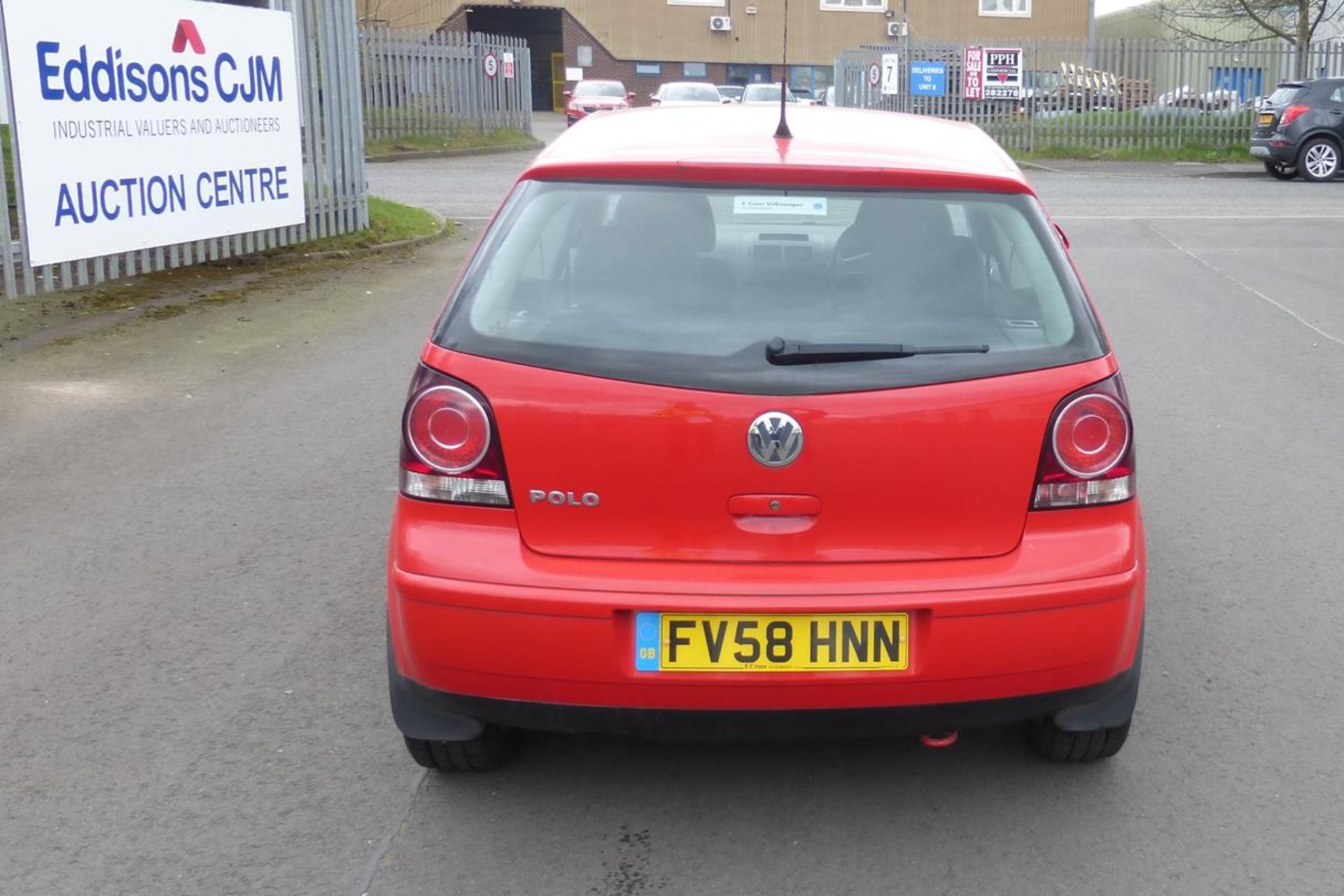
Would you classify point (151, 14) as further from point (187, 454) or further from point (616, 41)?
point (616, 41)

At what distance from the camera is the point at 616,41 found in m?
64.3

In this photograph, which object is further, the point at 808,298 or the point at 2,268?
the point at 2,268

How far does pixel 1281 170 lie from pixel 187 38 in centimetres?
2048

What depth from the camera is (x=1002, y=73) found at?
32312 mm

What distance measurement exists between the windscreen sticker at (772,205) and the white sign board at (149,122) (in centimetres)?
717

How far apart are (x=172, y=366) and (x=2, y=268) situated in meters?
1.69

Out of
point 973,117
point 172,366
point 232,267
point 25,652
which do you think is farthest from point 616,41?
point 25,652

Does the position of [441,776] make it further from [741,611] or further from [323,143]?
[323,143]

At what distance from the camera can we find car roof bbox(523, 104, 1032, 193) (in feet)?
11.5

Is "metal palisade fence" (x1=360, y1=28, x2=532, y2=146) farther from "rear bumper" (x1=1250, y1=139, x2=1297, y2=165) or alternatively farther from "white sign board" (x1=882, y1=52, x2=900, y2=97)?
"rear bumper" (x1=1250, y1=139, x2=1297, y2=165)

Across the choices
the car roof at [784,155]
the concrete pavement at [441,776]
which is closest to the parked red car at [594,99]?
the concrete pavement at [441,776]

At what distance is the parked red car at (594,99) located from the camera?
39.8 metres

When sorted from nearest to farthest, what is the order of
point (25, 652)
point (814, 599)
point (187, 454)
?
1. point (814, 599)
2. point (25, 652)
3. point (187, 454)

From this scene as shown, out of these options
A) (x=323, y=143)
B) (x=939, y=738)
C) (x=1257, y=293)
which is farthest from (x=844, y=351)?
(x=323, y=143)
